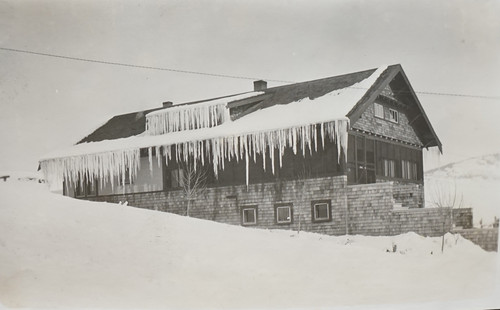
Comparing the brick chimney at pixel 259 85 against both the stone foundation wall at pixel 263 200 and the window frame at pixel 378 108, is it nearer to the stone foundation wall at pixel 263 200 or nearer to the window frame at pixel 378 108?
the stone foundation wall at pixel 263 200

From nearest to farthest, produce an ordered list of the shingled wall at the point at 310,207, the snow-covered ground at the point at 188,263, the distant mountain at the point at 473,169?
the snow-covered ground at the point at 188,263 → the shingled wall at the point at 310,207 → the distant mountain at the point at 473,169

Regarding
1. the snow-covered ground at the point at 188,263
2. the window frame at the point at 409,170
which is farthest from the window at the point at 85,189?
the window frame at the point at 409,170

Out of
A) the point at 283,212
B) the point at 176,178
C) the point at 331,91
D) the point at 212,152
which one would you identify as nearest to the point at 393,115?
the point at 331,91

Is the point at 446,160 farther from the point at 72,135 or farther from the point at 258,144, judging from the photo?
the point at 72,135

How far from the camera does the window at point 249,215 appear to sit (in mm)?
7316

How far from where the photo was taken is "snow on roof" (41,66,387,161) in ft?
23.8

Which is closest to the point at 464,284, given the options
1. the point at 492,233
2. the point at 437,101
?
the point at 492,233

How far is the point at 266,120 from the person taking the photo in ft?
24.6

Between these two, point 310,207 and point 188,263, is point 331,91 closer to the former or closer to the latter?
point 310,207

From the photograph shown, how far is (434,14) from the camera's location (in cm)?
746

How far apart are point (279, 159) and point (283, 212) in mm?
517

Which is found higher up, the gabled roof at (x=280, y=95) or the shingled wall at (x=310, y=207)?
the gabled roof at (x=280, y=95)

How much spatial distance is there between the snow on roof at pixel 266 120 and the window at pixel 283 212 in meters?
0.78

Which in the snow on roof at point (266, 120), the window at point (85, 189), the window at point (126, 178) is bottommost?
the window at point (85, 189)
